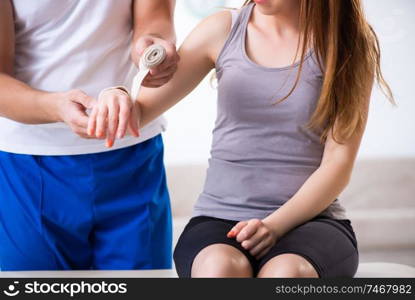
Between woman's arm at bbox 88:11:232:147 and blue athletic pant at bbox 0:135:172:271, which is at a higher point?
woman's arm at bbox 88:11:232:147

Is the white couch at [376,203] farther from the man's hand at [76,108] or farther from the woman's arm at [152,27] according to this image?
the man's hand at [76,108]

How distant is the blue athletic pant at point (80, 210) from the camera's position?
1413mm

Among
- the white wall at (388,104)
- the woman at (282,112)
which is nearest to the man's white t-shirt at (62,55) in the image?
the woman at (282,112)

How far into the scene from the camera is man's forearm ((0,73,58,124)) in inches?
50.1

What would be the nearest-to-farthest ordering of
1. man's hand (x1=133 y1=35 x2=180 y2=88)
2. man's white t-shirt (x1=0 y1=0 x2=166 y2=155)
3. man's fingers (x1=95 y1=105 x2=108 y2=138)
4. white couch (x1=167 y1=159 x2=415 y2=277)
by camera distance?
man's fingers (x1=95 y1=105 x2=108 y2=138), man's hand (x1=133 y1=35 x2=180 y2=88), man's white t-shirt (x1=0 y1=0 x2=166 y2=155), white couch (x1=167 y1=159 x2=415 y2=277)

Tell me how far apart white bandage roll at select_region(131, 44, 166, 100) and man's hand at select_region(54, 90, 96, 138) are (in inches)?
3.3

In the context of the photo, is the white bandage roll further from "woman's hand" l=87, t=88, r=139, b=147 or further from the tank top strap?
the tank top strap

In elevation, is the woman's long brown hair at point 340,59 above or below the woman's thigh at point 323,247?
above

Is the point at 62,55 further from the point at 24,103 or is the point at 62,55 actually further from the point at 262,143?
the point at 262,143

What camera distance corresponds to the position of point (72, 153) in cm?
141

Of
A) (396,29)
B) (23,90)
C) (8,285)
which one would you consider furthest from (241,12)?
(396,29)

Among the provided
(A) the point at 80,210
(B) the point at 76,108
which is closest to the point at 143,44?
(B) the point at 76,108

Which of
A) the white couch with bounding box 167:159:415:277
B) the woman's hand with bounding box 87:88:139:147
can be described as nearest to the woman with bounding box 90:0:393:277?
the woman's hand with bounding box 87:88:139:147

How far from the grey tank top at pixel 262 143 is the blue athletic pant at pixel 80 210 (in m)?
0.15
